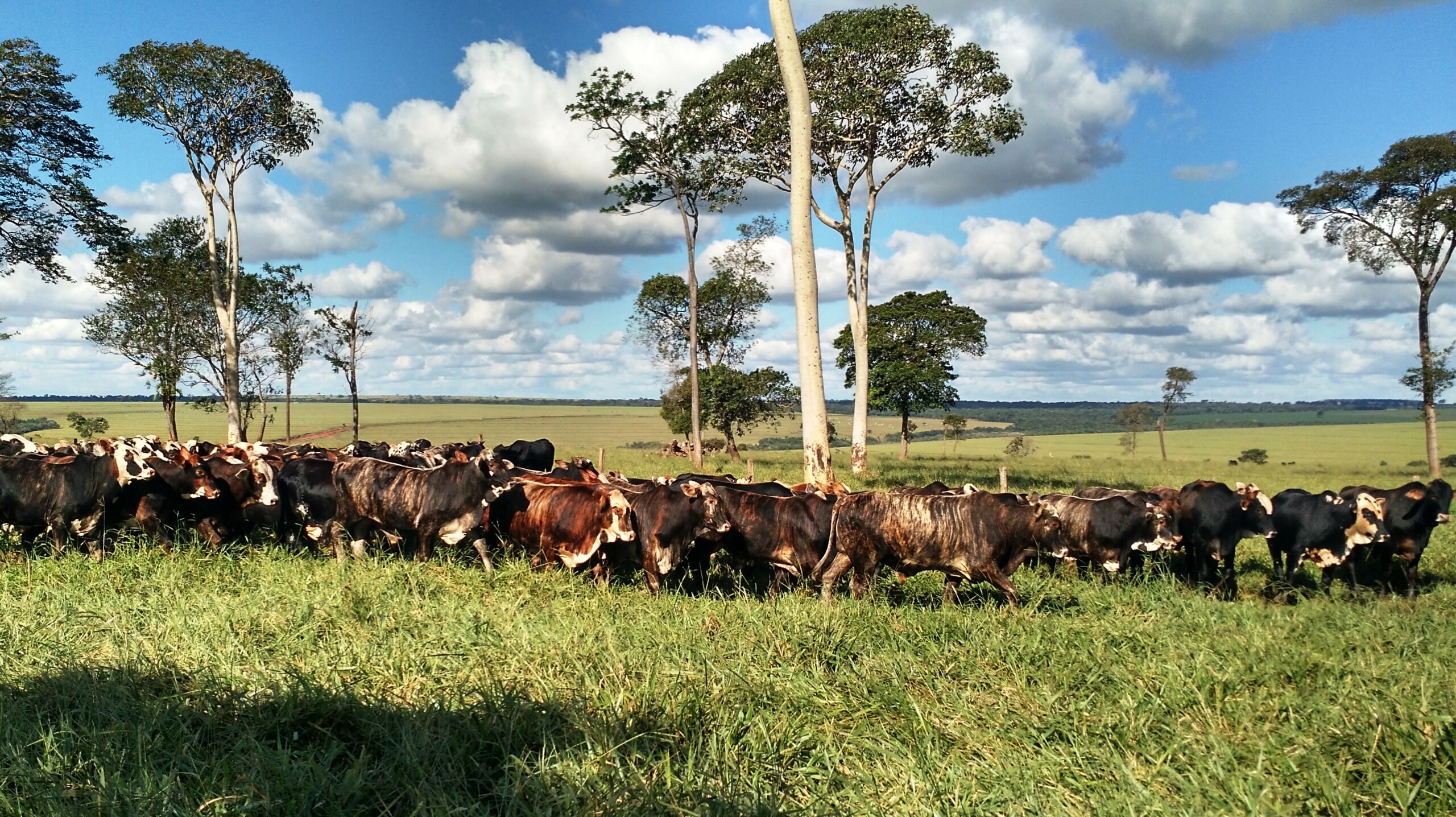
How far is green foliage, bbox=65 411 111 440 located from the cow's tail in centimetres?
4019

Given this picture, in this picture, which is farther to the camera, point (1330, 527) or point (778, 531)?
point (1330, 527)

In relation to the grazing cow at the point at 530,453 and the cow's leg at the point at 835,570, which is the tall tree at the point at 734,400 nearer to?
the grazing cow at the point at 530,453

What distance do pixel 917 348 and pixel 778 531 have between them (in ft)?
116

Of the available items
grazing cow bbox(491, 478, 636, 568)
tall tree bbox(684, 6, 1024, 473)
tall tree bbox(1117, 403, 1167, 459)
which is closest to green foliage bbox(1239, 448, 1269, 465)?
tall tree bbox(1117, 403, 1167, 459)

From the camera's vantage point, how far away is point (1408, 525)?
1037cm

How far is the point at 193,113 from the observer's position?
2675 cm

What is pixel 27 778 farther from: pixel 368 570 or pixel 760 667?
pixel 368 570

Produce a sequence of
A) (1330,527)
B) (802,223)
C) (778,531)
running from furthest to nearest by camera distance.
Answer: (802,223)
(1330,527)
(778,531)

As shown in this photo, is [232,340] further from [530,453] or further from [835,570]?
[835,570]

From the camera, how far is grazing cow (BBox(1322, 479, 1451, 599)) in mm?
10344

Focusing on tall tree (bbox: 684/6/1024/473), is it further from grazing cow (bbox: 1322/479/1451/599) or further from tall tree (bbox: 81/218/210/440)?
tall tree (bbox: 81/218/210/440)

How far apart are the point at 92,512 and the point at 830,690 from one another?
8.95 metres

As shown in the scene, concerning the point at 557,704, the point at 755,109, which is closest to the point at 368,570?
the point at 557,704

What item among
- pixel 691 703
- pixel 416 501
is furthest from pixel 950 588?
pixel 416 501
